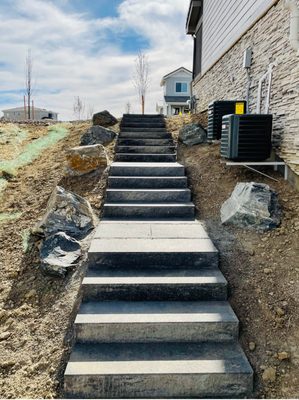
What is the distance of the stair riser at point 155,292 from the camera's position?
264cm

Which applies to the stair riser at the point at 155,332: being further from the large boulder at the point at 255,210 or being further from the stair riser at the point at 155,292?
the large boulder at the point at 255,210

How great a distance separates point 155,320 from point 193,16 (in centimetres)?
1202

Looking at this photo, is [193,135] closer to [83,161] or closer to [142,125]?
A: [142,125]

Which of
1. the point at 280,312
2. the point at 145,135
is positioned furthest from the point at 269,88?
the point at 280,312

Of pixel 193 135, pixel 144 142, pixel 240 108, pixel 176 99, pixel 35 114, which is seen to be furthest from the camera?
pixel 35 114

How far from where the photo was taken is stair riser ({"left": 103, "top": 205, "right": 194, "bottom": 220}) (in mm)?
3947

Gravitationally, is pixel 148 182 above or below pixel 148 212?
above

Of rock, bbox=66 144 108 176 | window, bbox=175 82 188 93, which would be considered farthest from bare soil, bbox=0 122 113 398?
window, bbox=175 82 188 93

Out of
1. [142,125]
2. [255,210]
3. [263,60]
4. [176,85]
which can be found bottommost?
[255,210]

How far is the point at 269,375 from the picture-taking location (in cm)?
212

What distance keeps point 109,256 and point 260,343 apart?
1496mm

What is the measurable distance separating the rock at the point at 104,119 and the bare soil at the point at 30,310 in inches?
133

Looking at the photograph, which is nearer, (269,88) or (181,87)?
(269,88)

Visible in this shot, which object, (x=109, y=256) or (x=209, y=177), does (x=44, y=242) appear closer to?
(x=109, y=256)
